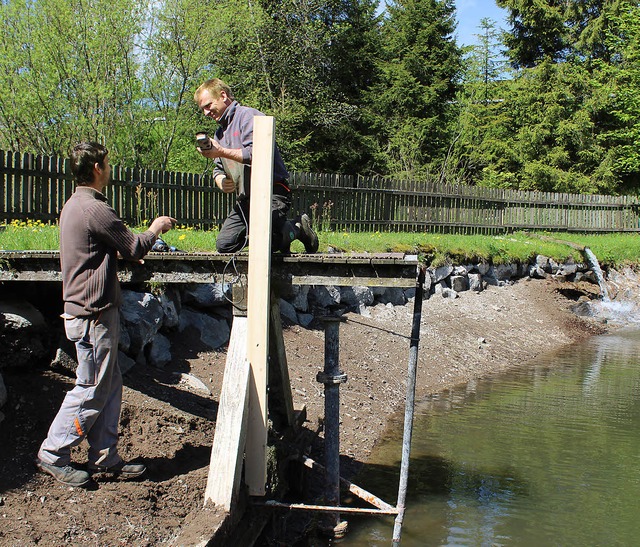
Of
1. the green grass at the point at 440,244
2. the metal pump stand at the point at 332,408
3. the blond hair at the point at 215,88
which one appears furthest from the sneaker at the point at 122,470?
the green grass at the point at 440,244

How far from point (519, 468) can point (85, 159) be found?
5.53 metres

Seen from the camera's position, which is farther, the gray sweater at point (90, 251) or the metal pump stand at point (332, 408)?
the metal pump stand at point (332, 408)

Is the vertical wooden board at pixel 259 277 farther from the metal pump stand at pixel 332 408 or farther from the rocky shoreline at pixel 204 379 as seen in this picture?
the metal pump stand at pixel 332 408

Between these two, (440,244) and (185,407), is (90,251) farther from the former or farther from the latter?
(440,244)

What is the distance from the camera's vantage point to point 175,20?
1884 cm

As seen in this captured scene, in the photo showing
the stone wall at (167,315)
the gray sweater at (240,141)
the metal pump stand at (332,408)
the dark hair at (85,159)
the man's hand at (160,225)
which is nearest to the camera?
the dark hair at (85,159)

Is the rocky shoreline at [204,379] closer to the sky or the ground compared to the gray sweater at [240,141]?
closer to the ground

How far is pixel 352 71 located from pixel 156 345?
1037 inches

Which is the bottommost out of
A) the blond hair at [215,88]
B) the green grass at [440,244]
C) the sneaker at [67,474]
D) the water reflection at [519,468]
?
the water reflection at [519,468]

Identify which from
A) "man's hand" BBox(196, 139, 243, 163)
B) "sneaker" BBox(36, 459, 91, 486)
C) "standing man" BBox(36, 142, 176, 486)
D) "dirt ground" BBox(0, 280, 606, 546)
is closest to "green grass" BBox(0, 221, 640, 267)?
"dirt ground" BBox(0, 280, 606, 546)

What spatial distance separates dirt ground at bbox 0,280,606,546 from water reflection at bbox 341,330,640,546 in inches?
26.4

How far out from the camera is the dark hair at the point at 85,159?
16.0 ft

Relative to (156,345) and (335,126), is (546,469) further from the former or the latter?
(335,126)

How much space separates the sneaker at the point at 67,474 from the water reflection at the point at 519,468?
7.53ft
